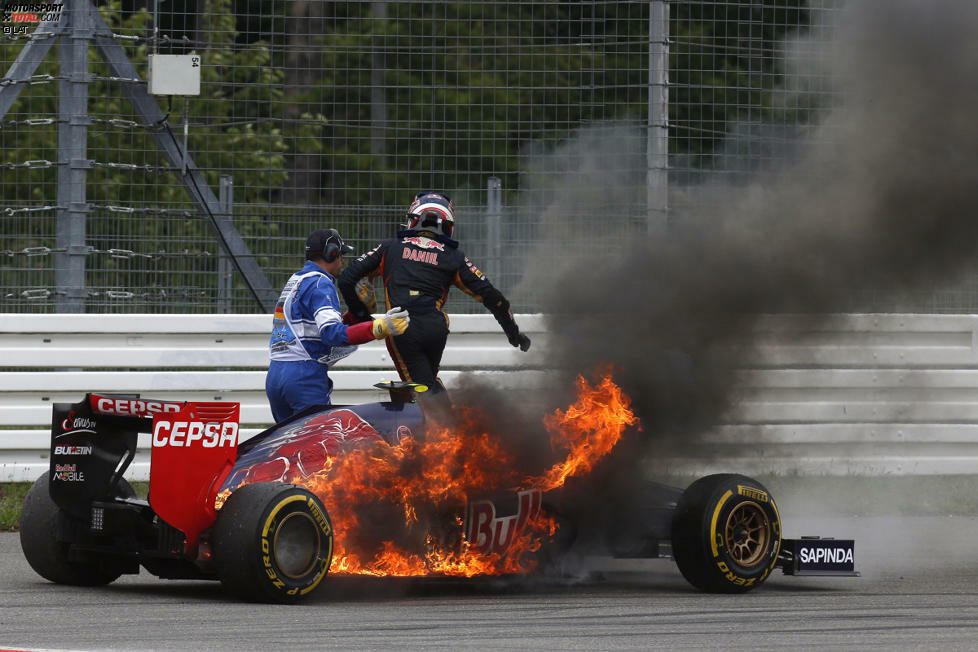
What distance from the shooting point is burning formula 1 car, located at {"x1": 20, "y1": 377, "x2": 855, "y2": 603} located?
741 cm

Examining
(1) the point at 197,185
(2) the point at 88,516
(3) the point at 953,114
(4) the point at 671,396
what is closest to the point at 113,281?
(1) the point at 197,185

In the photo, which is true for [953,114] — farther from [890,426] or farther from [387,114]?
[387,114]

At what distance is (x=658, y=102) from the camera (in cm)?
1162

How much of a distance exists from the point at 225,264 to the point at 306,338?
3277mm

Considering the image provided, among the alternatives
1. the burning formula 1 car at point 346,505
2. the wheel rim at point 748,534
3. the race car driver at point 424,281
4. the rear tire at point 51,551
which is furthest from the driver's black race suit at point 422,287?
the rear tire at point 51,551

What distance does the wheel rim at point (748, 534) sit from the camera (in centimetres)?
841

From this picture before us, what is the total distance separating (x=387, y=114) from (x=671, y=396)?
4.65 meters

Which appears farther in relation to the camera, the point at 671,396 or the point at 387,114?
the point at 387,114

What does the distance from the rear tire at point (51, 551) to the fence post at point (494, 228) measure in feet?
14.2

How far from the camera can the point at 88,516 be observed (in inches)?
308

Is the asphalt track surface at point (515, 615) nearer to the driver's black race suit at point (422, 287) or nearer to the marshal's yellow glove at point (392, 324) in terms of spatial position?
the marshal's yellow glove at point (392, 324)

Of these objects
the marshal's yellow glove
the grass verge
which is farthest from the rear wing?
the grass verge

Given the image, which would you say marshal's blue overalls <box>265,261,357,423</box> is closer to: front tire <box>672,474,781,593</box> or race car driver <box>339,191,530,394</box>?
race car driver <box>339,191,530,394</box>

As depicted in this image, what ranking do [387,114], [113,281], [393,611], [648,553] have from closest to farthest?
1. [393,611]
2. [648,553]
3. [113,281]
4. [387,114]
